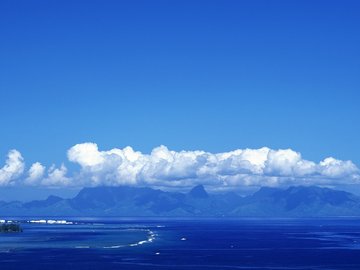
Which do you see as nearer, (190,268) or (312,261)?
(190,268)

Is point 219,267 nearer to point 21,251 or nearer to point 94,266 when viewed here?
point 94,266

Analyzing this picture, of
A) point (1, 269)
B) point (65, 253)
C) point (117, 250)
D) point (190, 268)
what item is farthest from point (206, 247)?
point (1, 269)

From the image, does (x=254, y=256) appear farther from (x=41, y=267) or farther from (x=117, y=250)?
(x=41, y=267)

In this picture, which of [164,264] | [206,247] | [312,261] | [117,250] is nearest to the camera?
[164,264]

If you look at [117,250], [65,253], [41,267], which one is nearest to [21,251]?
[65,253]

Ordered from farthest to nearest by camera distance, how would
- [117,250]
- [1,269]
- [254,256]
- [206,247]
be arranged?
[206,247], [117,250], [254,256], [1,269]

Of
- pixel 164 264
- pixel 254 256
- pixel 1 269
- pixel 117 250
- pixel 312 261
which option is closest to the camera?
pixel 1 269

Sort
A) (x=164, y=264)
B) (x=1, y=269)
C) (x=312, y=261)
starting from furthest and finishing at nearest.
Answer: (x=312, y=261) < (x=164, y=264) < (x=1, y=269)

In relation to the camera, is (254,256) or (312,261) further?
(254,256)
